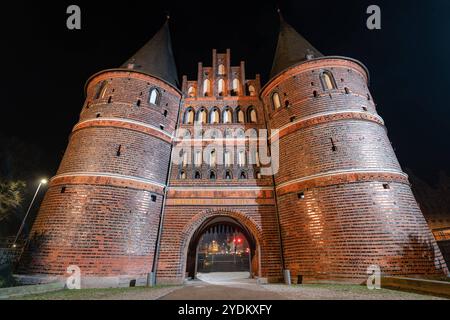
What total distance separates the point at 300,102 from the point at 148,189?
9645 mm

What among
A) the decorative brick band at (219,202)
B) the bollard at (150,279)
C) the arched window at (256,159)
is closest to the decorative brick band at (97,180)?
the decorative brick band at (219,202)

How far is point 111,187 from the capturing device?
9914 millimetres

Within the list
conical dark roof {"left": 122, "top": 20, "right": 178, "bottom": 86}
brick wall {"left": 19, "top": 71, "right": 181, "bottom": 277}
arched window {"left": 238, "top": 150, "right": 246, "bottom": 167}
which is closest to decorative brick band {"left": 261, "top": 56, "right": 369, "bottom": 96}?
arched window {"left": 238, "top": 150, "right": 246, "bottom": 167}

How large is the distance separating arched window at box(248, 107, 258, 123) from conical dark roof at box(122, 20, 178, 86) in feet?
19.9

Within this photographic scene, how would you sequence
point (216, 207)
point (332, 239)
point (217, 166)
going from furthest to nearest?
point (217, 166) → point (216, 207) → point (332, 239)

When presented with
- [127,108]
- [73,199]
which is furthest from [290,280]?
[127,108]

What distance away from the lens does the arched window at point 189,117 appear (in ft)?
47.1

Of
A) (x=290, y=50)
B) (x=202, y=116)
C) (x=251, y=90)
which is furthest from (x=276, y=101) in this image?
(x=202, y=116)

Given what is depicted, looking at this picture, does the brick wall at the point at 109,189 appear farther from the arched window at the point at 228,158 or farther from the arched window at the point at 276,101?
the arched window at the point at 276,101

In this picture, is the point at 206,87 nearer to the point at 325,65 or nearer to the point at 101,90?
the point at 101,90

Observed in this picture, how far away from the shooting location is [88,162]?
406 inches

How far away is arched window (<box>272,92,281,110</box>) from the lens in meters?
13.1

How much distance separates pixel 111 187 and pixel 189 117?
701cm

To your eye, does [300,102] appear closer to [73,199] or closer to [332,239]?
[332,239]
